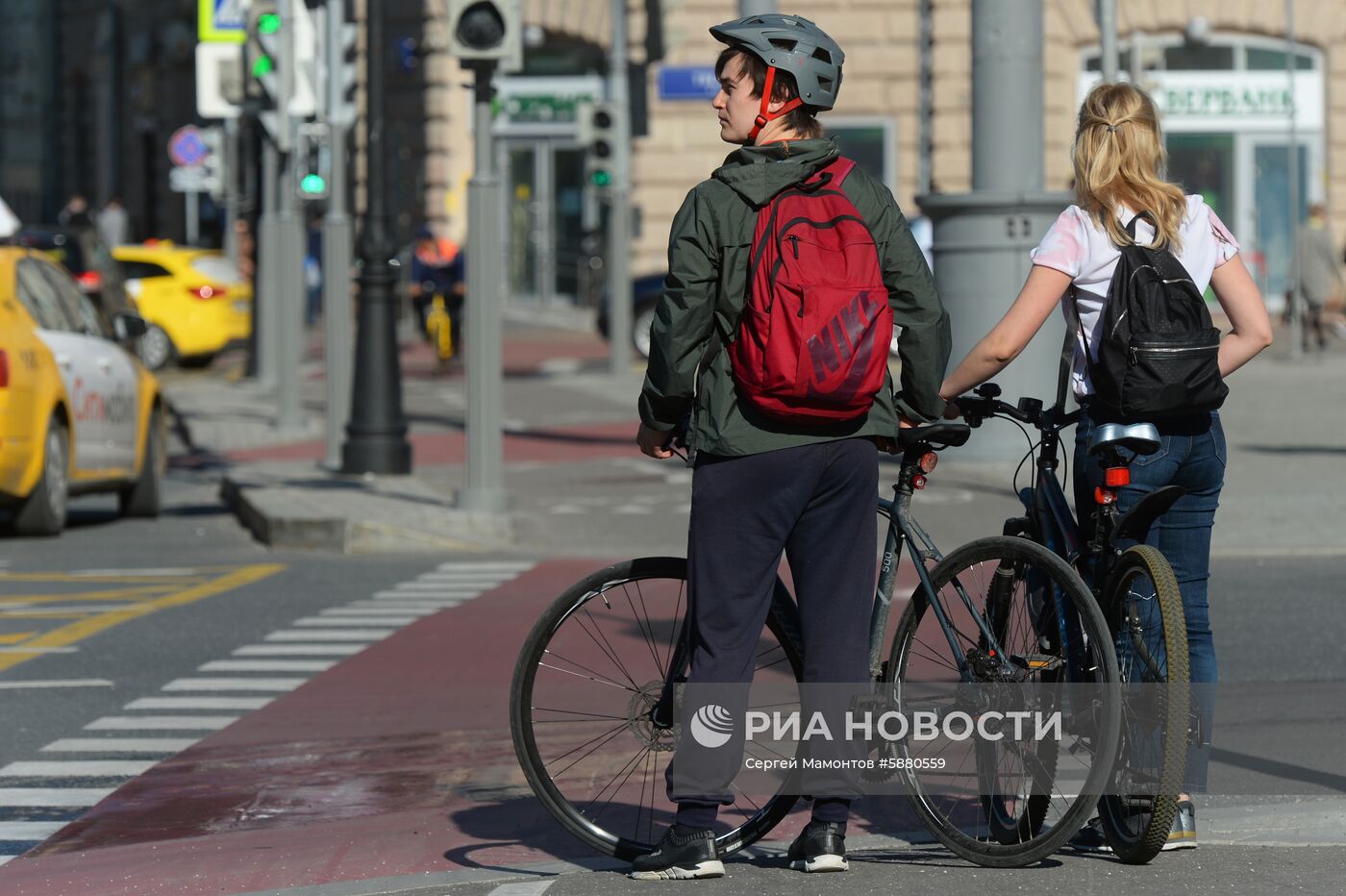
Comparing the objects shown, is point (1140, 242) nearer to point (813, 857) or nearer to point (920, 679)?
point (920, 679)

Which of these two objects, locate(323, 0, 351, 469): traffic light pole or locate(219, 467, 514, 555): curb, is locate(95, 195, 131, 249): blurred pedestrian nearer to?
locate(323, 0, 351, 469): traffic light pole

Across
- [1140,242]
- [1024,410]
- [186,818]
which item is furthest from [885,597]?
[186,818]

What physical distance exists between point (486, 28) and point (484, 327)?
155 centimetres

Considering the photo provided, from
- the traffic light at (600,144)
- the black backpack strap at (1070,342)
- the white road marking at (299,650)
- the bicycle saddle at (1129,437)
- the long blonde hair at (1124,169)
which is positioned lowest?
the white road marking at (299,650)

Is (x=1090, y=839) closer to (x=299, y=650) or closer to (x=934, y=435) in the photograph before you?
(x=934, y=435)

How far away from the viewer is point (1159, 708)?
5.09 metres

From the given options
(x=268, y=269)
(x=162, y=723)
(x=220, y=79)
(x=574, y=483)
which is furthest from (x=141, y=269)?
(x=162, y=723)

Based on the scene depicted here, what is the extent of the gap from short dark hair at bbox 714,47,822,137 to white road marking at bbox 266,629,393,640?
16.0 feet

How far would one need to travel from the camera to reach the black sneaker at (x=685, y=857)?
5156 mm

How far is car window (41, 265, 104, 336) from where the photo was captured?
14375 millimetres

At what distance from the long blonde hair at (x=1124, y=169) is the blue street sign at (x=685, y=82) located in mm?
23181

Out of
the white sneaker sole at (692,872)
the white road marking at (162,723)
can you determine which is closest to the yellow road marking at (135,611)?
the white road marking at (162,723)

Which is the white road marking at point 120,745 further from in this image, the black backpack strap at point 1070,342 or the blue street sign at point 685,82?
the blue street sign at point 685,82

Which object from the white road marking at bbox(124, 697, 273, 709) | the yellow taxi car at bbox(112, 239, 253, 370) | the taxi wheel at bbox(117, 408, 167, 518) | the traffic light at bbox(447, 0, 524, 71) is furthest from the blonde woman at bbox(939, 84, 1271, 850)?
the yellow taxi car at bbox(112, 239, 253, 370)
